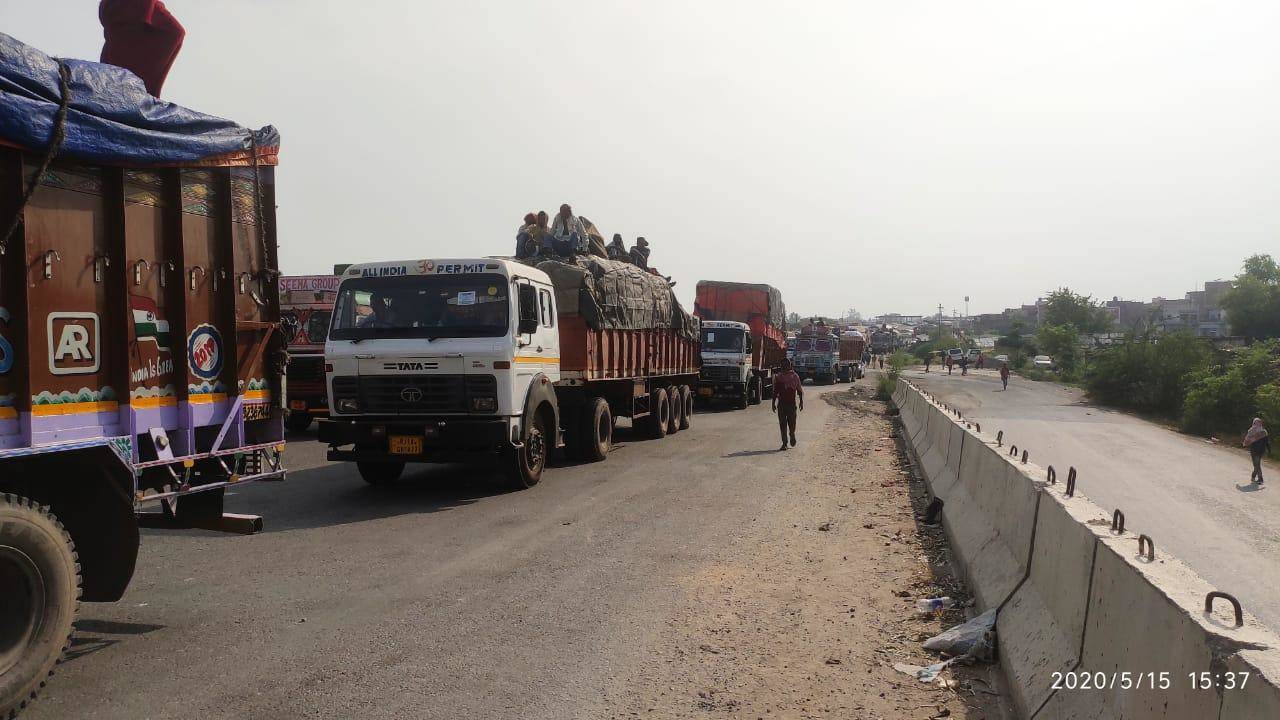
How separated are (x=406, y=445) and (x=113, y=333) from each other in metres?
5.02

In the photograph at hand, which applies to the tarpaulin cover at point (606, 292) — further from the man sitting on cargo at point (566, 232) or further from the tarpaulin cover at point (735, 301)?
the tarpaulin cover at point (735, 301)

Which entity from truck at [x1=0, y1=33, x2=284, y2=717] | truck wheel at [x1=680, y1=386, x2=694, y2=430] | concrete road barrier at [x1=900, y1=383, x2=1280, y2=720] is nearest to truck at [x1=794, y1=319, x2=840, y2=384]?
truck wheel at [x1=680, y1=386, x2=694, y2=430]

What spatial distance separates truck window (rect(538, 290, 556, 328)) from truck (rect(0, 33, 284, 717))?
535cm

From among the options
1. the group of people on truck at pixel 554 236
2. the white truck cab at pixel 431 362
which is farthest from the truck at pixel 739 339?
the white truck cab at pixel 431 362

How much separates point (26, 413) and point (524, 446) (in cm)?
657

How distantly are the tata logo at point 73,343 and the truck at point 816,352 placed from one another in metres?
40.5

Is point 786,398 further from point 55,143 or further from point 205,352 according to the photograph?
point 55,143

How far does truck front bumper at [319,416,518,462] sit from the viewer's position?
9805mm

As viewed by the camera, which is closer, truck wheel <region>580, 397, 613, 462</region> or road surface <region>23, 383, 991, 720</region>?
road surface <region>23, 383, 991, 720</region>

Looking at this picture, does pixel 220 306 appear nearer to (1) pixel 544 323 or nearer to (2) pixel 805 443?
(1) pixel 544 323

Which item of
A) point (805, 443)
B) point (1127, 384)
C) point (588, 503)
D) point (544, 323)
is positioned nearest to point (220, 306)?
point (588, 503)

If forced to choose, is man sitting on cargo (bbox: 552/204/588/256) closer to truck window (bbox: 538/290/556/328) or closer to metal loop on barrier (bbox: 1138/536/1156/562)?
truck window (bbox: 538/290/556/328)

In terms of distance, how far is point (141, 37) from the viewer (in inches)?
213

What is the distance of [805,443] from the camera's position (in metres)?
17.0
